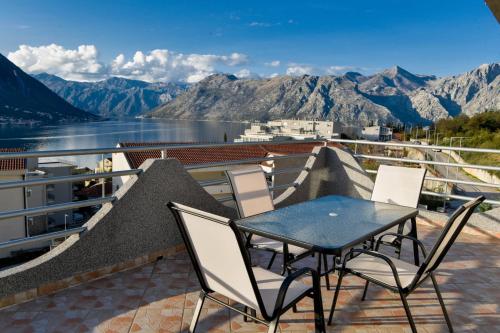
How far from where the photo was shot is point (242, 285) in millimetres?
1916

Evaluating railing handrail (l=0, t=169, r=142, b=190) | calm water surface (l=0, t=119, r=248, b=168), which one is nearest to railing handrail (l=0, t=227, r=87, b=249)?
railing handrail (l=0, t=169, r=142, b=190)

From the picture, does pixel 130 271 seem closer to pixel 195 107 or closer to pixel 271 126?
pixel 271 126

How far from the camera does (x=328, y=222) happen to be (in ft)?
8.86

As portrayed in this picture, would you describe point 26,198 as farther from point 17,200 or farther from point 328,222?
point 328,222

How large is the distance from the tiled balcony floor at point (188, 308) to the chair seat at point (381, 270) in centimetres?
40

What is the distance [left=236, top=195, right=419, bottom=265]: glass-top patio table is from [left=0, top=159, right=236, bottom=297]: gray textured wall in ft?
4.19

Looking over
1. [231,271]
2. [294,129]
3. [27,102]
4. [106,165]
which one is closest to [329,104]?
[294,129]

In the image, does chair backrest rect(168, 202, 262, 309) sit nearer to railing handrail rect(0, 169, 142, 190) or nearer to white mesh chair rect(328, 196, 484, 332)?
white mesh chair rect(328, 196, 484, 332)

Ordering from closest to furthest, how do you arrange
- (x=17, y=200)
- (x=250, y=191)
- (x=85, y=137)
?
(x=250, y=191) → (x=17, y=200) → (x=85, y=137)

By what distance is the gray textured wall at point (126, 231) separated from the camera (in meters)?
2.89

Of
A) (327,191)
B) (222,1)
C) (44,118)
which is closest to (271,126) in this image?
(222,1)

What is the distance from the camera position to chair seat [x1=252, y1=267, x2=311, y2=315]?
78.0 inches

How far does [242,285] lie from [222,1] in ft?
77.6

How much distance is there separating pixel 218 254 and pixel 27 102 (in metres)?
136
